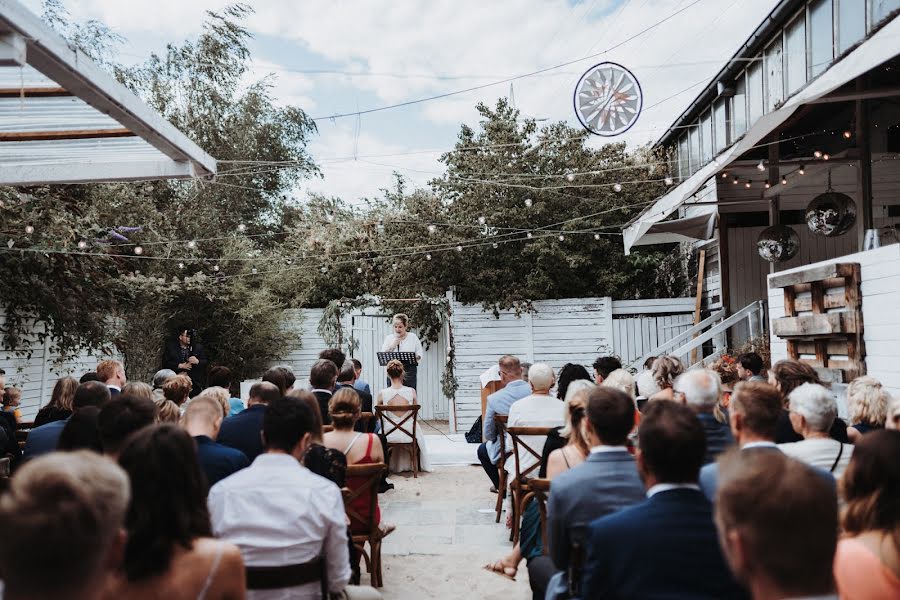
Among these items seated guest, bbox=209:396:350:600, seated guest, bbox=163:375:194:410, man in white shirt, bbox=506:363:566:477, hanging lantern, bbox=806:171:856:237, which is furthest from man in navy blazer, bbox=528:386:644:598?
hanging lantern, bbox=806:171:856:237

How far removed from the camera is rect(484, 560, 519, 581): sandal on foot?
4031mm

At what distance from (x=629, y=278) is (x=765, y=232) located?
3.51 meters

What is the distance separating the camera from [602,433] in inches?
104

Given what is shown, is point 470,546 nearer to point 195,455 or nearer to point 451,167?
point 195,455

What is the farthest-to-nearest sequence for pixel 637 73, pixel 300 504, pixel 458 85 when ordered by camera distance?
pixel 458 85, pixel 637 73, pixel 300 504

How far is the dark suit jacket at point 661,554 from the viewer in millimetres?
1790

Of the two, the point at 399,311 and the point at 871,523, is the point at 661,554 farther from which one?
the point at 399,311

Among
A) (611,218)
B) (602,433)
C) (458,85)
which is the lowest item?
(602,433)

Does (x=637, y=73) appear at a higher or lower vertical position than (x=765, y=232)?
higher

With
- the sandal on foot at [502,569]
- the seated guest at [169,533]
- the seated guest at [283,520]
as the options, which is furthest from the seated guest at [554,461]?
the seated guest at [169,533]

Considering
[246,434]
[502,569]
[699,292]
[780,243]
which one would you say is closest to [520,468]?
[502,569]

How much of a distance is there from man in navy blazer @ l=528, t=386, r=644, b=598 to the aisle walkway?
A: 5.37ft

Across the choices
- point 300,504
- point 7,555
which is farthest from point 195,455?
point 7,555

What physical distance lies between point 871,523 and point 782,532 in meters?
0.73
